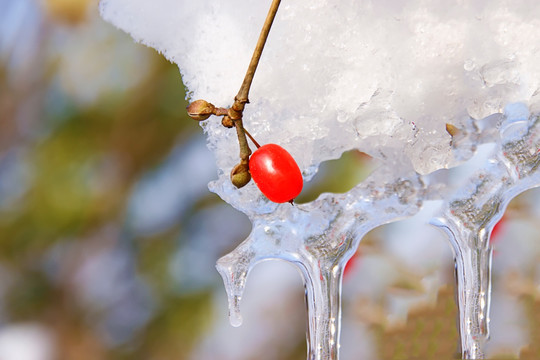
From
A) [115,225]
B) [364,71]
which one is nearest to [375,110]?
[364,71]

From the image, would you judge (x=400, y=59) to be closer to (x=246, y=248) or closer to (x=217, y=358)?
(x=246, y=248)

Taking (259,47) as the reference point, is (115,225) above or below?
above

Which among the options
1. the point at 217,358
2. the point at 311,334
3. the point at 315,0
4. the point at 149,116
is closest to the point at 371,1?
the point at 315,0

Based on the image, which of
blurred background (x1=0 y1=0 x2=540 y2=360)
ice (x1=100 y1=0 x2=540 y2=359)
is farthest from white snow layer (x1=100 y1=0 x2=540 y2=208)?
→ blurred background (x1=0 y1=0 x2=540 y2=360)

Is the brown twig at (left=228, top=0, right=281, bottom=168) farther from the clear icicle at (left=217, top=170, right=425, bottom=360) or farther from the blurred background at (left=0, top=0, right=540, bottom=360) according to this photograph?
the blurred background at (left=0, top=0, right=540, bottom=360)

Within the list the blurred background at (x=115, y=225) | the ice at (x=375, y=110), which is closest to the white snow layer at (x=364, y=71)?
the ice at (x=375, y=110)

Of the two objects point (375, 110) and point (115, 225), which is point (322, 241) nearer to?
point (375, 110)

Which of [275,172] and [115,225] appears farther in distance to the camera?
[115,225]
